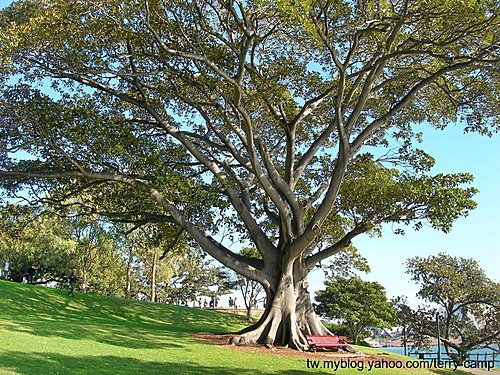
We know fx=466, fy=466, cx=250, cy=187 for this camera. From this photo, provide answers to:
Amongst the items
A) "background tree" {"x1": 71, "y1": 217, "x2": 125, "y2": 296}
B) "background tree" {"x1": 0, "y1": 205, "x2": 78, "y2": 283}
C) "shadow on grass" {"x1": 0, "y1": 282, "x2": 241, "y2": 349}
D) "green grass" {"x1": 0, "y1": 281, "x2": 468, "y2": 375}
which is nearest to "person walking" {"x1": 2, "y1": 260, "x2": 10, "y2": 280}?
"background tree" {"x1": 0, "y1": 205, "x2": 78, "y2": 283}

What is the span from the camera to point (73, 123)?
14648mm

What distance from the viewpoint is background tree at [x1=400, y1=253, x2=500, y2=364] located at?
31391mm

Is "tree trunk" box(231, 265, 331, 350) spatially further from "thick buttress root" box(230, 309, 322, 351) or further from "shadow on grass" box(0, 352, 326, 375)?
"shadow on grass" box(0, 352, 326, 375)

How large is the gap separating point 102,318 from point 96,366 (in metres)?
11.3

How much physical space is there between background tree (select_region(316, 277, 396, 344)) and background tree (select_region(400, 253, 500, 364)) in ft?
6.96

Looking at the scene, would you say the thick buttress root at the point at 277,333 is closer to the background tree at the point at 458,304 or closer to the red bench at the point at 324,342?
the red bench at the point at 324,342

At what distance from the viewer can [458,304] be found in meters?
32.9

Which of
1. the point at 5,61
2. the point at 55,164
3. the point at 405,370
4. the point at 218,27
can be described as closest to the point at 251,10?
the point at 218,27

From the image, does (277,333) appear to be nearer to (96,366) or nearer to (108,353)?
(108,353)

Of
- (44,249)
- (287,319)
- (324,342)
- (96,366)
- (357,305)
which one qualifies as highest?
(44,249)

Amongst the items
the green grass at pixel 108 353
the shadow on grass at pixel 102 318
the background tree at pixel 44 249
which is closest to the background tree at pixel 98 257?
the background tree at pixel 44 249

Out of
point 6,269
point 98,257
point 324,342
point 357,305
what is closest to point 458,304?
point 357,305

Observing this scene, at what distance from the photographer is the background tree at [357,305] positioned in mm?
33938

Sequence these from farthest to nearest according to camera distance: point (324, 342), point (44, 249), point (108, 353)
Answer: point (44, 249) → point (324, 342) → point (108, 353)
